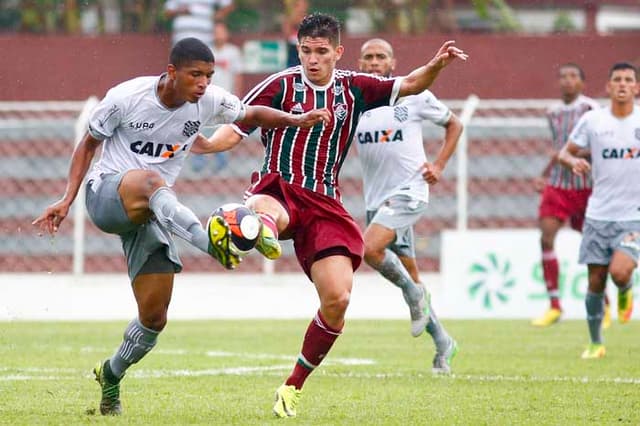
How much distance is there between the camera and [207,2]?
1819cm

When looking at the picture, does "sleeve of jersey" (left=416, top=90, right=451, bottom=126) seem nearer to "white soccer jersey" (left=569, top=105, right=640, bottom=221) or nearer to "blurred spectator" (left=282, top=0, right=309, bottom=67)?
"white soccer jersey" (left=569, top=105, right=640, bottom=221)

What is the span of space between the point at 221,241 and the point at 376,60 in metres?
4.09

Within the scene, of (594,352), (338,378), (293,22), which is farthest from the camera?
(293,22)

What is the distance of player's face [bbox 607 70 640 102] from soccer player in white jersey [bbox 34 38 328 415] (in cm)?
460

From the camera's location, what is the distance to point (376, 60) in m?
10.9

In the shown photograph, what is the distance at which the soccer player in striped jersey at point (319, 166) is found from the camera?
8.01m

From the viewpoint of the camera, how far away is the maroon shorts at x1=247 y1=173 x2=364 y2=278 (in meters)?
8.14

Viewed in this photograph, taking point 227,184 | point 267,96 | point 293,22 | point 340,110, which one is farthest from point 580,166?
point 227,184

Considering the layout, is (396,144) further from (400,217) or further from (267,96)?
(267,96)

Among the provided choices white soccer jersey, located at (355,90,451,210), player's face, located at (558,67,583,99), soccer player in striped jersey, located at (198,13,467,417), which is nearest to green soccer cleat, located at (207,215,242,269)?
soccer player in striped jersey, located at (198,13,467,417)

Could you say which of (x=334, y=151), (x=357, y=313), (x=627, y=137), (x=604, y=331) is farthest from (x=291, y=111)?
(x=357, y=313)

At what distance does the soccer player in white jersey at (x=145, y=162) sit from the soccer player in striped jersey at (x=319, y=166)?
1.47 feet

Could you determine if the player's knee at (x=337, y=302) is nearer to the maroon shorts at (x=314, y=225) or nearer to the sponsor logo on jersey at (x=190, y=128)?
the maroon shorts at (x=314, y=225)

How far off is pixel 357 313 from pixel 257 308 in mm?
1276
